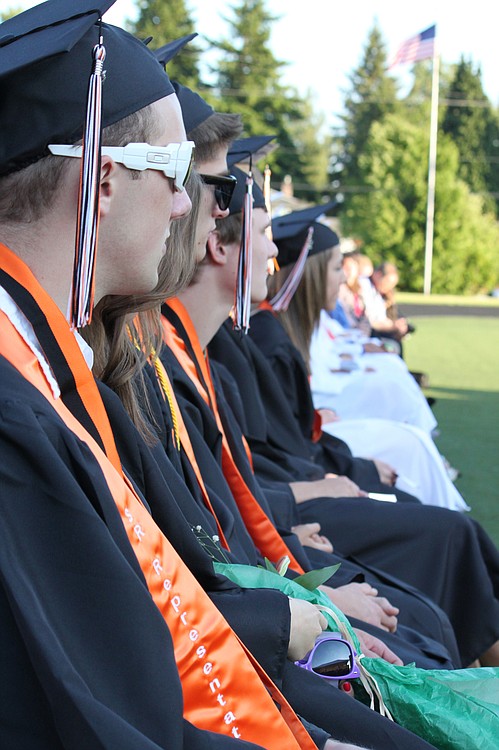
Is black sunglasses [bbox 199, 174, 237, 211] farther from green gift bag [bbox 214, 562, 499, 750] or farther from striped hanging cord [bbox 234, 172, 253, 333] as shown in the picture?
green gift bag [bbox 214, 562, 499, 750]

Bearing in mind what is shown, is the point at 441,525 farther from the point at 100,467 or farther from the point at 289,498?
the point at 100,467

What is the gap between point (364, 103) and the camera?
7325cm

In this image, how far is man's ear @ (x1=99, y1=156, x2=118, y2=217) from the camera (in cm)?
171

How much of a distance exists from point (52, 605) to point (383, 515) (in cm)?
261

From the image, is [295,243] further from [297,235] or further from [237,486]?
[237,486]

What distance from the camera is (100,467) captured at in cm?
153

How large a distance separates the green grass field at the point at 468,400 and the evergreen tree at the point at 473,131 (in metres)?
46.7

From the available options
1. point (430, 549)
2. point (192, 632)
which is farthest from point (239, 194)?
point (192, 632)

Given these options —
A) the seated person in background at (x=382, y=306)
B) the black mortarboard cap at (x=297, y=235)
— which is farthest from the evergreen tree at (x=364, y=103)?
the black mortarboard cap at (x=297, y=235)

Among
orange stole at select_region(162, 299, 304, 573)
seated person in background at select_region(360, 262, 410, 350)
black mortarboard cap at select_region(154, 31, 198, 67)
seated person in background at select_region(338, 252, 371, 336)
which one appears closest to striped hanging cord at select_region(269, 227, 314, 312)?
orange stole at select_region(162, 299, 304, 573)

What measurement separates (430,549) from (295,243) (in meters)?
2.48

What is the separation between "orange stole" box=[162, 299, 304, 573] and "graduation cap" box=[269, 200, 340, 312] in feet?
7.11

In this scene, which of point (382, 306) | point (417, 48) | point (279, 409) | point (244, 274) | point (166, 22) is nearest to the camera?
point (244, 274)

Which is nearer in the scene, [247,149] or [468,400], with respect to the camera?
[247,149]
